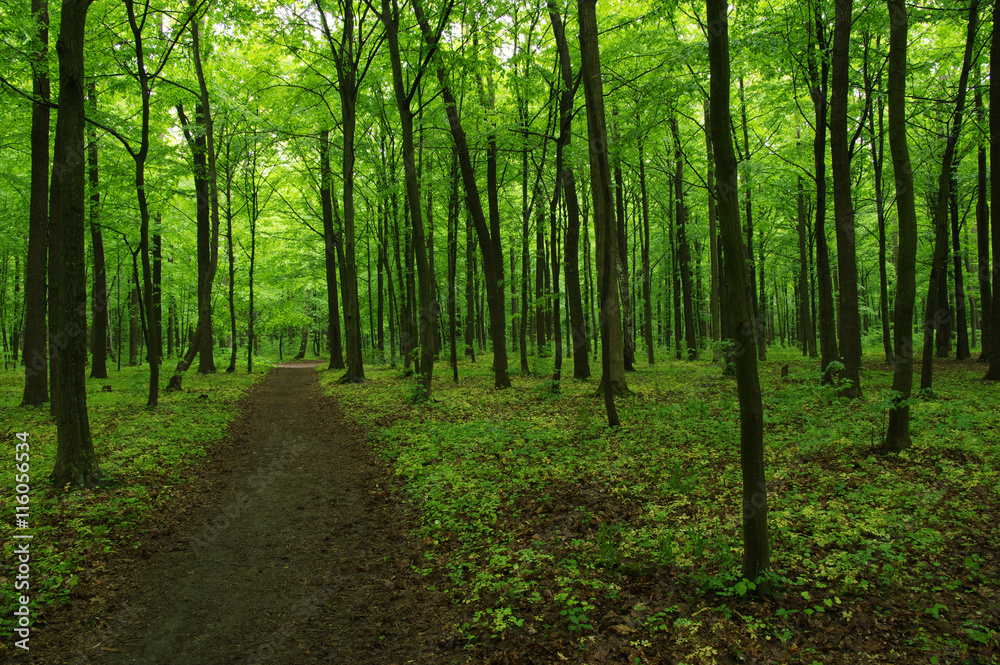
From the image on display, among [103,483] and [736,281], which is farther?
[103,483]

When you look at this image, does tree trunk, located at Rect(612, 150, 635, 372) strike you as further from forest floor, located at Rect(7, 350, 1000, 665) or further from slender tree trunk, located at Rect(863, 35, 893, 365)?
forest floor, located at Rect(7, 350, 1000, 665)

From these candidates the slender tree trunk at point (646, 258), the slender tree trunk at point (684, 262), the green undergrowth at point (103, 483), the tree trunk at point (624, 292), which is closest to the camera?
the green undergrowth at point (103, 483)

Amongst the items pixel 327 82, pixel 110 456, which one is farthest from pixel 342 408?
pixel 327 82

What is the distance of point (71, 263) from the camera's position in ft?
21.2

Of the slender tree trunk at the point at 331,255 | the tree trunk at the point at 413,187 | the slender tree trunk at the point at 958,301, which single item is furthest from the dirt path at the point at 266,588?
the slender tree trunk at the point at 958,301

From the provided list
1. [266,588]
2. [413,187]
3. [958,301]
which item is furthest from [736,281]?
[958,301]

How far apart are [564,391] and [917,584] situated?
10055 mm

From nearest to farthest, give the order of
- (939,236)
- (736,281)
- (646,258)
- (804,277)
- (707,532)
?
(736,281)
(707,532)
(939,236)
(804,277)
(646,258)

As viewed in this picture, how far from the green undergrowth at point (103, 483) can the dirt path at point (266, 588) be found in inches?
12.1

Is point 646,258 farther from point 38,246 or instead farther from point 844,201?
point 38,246

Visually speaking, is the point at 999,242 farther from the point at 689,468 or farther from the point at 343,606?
the point at 343,606

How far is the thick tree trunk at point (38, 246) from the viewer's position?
11.6 m

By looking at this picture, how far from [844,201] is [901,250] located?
412 centimetres

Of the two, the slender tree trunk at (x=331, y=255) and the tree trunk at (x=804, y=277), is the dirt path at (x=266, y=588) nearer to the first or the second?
the slender tree trunk at (x=331, y=255)
